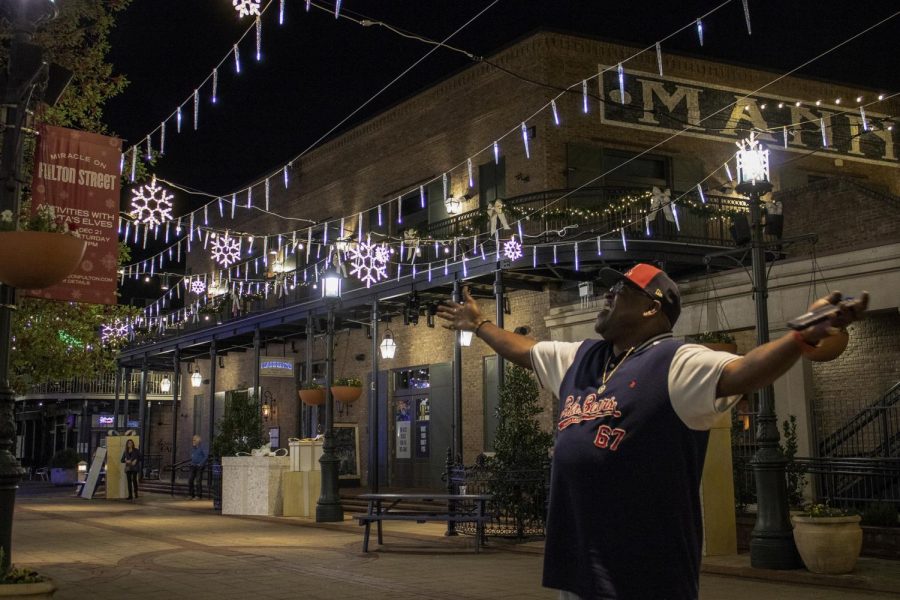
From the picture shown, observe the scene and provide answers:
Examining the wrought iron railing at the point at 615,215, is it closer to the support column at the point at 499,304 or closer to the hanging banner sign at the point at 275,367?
the support column at the point at 499,304

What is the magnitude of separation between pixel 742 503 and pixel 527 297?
27.2 feet

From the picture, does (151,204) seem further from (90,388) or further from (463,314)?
(90,388)

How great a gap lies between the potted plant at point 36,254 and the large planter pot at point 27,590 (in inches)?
89.5

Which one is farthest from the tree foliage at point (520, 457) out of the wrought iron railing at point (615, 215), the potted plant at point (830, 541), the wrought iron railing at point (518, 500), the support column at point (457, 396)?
the potted plant at point (830, 541)

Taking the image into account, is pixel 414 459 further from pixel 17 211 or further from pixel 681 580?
pixel 681 580

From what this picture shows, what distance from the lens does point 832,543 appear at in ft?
31.3

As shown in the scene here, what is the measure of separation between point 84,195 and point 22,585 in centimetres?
371

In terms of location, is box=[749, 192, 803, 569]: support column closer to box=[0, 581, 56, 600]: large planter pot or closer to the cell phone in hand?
box=[0, 581, 56, 600]: large planter pot

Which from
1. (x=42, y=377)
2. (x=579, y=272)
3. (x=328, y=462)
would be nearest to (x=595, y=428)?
(x=42, y=377)

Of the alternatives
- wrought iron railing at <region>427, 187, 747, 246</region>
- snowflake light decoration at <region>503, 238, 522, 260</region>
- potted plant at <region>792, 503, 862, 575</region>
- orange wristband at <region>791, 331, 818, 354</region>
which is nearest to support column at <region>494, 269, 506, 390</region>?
snowflake light decoration at <region>503, 238, 522, 260</region>

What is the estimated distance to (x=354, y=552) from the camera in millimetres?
11930

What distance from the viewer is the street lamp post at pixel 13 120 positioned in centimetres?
745

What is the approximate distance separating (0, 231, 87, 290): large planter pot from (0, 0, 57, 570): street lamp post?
2.37 ft

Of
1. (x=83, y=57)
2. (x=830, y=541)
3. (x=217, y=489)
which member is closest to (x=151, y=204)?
(x=83, y=57)
